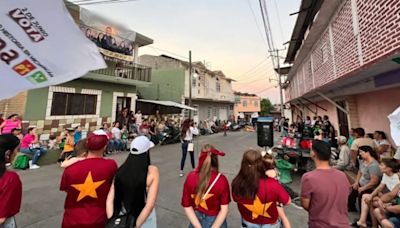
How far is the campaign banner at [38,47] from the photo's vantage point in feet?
4.40

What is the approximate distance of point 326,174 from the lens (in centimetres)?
195

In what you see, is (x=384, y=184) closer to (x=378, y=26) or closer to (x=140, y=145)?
(x=378, y=26)

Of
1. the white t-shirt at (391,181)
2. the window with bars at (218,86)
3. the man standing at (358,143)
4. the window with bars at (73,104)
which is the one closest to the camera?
the white t-shirt at (391,181)

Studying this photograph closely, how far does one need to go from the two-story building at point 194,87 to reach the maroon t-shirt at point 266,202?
50.4 feet

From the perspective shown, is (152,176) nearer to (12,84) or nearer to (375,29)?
(12,84)

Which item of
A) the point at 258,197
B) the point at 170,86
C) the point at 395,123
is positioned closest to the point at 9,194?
the point at 258,197

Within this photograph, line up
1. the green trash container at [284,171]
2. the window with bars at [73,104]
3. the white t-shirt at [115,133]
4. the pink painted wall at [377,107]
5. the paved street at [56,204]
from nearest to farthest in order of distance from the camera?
the paved street at [56,204] < the pink painted wall at [377,107] < the green trash container at [284,171] < the window with bars at [73,104] < the white t-shirt at [115,133]

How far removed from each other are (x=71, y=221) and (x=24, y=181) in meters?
5.28

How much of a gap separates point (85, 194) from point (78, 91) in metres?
9.70

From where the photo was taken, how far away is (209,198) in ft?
6.33

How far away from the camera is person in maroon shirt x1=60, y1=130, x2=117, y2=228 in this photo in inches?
67.5

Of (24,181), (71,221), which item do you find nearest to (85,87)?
(24,181)

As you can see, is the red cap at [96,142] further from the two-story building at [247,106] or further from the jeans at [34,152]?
the two-story building at [247,106]

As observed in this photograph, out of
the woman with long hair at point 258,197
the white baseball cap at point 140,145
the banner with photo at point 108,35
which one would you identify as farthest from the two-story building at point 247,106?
the white baseball cap at point 140,145
